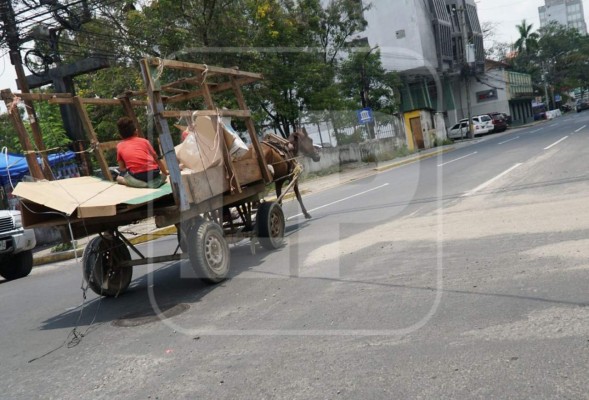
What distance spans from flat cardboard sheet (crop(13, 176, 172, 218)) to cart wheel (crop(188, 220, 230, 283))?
0.59 metres

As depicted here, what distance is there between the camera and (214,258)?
6641mm

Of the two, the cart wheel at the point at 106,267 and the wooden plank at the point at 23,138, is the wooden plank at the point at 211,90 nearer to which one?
the wooden plank at the point at 23,138

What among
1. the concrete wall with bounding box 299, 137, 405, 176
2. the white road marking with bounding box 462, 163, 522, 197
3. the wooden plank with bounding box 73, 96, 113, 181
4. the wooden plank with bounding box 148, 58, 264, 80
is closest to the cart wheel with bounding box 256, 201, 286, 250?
the wooden plank with bounding box 148, 58, 264, 80

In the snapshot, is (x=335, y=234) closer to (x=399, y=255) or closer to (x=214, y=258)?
(x=399, y=255)

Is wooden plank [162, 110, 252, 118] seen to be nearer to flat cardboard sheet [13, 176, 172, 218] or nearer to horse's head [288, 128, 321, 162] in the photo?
flat cardboard sheet [13, 176, 172, 218]

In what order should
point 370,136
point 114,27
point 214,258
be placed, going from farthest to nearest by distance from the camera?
point 370,136 < point 114,27 < point 214,258

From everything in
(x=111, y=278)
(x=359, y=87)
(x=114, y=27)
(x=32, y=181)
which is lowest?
(x=111, y=278)

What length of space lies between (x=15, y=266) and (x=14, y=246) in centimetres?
100

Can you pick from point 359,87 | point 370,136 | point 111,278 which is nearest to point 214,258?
point 111,278

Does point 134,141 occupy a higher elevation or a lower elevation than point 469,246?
higher

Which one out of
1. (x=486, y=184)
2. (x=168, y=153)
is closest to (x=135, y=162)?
(x=168, y=153)

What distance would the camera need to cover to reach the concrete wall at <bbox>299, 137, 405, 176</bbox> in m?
27.5

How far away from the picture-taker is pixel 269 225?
27.7 feet

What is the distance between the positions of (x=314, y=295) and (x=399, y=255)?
1.71 metres
